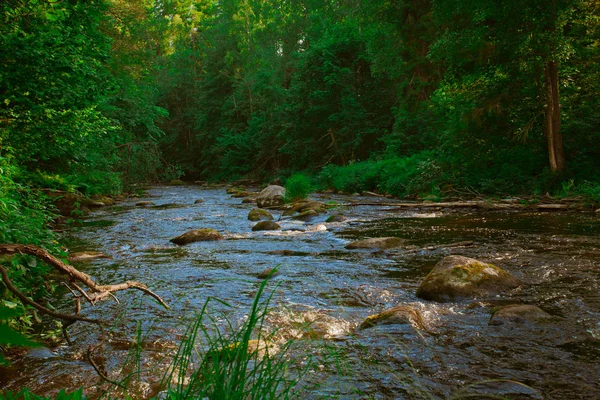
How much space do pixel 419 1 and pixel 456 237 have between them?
18.4 metres

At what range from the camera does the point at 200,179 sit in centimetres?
4500

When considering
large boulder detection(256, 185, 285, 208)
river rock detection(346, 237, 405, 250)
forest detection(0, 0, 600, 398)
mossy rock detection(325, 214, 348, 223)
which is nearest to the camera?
forest detection(0, 0, 600, 398)

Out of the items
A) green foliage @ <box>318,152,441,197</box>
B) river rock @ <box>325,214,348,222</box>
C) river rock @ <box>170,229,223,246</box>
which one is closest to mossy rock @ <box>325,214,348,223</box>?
river rock @ <box>325,214,348,222</box>

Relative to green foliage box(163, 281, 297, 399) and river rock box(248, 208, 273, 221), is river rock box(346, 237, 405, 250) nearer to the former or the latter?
river rock box(248, 208, 273, 221)

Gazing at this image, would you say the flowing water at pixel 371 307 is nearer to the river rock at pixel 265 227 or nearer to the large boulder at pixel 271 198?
the river rock at pixel 265 227

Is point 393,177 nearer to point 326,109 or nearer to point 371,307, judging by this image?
point 326,109

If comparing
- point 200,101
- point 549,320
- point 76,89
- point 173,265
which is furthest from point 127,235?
point 200,101

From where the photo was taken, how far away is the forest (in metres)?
5.58

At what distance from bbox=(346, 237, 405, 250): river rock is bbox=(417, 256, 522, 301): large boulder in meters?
2.51

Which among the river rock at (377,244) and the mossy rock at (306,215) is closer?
the river rock at (377,244)

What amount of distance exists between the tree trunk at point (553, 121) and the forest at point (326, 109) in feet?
0.14

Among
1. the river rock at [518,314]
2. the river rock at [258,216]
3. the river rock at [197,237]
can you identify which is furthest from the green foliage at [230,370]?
the river rock at [258,216]

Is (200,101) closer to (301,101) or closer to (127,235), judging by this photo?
(301,101)

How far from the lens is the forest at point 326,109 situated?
5.58 meters
